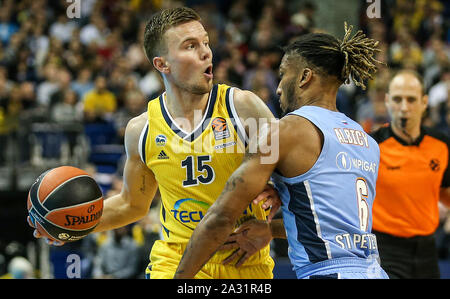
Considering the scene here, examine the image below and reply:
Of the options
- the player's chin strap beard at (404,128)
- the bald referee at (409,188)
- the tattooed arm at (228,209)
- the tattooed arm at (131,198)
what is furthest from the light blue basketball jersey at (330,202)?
the player's chin strap beard at (404,128)

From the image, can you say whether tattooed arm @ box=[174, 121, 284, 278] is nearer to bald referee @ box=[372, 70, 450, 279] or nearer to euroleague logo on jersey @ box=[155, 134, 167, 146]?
euroleague logo on jersey @ box=[155, 134, 167, 146]

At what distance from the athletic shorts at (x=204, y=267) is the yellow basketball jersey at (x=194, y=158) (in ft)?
0.24

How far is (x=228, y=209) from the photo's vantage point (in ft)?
9.97

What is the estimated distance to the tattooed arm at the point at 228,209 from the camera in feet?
9.93

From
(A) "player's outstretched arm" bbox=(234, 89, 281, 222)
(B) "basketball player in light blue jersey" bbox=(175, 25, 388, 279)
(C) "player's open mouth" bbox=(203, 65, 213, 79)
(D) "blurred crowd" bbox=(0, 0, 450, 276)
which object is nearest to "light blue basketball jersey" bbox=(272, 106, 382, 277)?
(B) "basketball player in light blue jersey" bbox=(175, 25, 388, 279)

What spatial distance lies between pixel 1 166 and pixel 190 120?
260 inches

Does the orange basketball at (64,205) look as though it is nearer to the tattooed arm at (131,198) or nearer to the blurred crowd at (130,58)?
the tattooed arm at (131,198)

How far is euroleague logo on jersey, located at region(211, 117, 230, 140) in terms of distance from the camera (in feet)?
12.5

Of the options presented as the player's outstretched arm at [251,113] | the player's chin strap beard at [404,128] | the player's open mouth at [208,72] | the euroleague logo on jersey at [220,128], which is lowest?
the player's chin strap beard at [404,128]

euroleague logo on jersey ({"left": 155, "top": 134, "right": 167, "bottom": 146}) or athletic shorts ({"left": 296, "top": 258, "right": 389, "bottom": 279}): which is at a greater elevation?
euroleague logo on jersey ({"left": 155, "top": 134, "right": 167, "bottom": 146})

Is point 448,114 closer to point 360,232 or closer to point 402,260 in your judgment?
point 402,260

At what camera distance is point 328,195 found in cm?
308

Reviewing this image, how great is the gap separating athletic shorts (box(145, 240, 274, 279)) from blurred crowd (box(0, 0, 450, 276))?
4.77 metres
